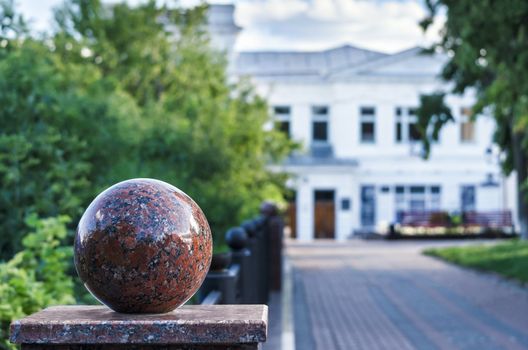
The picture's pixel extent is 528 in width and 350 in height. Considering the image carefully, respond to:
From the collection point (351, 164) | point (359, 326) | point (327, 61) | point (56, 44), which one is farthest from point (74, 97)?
point (327, 61)

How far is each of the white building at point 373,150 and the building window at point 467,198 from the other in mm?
56

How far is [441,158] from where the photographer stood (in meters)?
57.8

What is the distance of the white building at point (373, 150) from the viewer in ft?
185

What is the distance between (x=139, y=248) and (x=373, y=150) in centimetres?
5462

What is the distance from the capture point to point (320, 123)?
5791cm

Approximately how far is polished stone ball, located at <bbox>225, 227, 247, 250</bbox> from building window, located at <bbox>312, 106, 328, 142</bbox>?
162 ft

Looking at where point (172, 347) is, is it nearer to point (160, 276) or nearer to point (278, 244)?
point (160, 276)

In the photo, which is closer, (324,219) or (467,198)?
(324,219)

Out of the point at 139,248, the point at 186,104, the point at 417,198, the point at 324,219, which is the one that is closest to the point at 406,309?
the point at 186,104

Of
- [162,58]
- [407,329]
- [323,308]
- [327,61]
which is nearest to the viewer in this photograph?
[407,329]

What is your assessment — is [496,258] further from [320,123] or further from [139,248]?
[320,123]

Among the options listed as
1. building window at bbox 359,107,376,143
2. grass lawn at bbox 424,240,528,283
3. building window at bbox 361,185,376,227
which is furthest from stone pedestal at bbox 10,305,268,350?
building window at bbox 359,107,376,143

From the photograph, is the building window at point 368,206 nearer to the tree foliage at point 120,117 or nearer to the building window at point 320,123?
the building window at point 320,123

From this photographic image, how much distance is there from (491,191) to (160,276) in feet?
183
